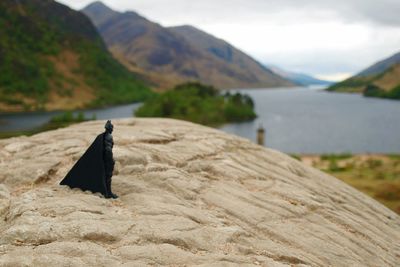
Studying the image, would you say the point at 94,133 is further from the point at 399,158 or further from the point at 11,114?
the point at 11,114

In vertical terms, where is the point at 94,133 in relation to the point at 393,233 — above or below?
above

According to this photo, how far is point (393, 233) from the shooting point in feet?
51.3

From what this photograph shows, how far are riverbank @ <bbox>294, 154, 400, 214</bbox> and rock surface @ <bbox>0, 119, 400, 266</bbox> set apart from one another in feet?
38.5

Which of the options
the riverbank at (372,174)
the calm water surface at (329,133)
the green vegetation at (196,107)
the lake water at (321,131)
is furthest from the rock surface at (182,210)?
the green vegetation at (196,107)

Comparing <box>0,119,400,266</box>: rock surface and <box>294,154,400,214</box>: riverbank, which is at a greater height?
<box>0,119,400,266</box>: rock surface

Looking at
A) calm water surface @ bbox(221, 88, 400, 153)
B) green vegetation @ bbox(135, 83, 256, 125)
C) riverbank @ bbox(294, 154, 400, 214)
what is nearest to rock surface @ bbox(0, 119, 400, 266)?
riverbank @ bbox(294, 154, 400, 214)

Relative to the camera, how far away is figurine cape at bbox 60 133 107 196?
454 inches

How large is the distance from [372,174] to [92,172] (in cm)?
3323

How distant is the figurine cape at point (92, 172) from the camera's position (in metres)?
11.5

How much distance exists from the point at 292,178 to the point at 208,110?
3381 inches

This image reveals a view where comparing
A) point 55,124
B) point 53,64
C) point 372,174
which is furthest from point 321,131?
point 53,64

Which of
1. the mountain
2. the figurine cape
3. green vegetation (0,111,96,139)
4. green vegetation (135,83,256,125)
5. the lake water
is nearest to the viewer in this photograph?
the figurine cape

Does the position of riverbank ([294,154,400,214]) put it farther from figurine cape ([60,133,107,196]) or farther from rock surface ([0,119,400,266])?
figurine cape ([60,133,107,196])

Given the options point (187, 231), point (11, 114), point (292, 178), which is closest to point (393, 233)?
point (292, 178)
